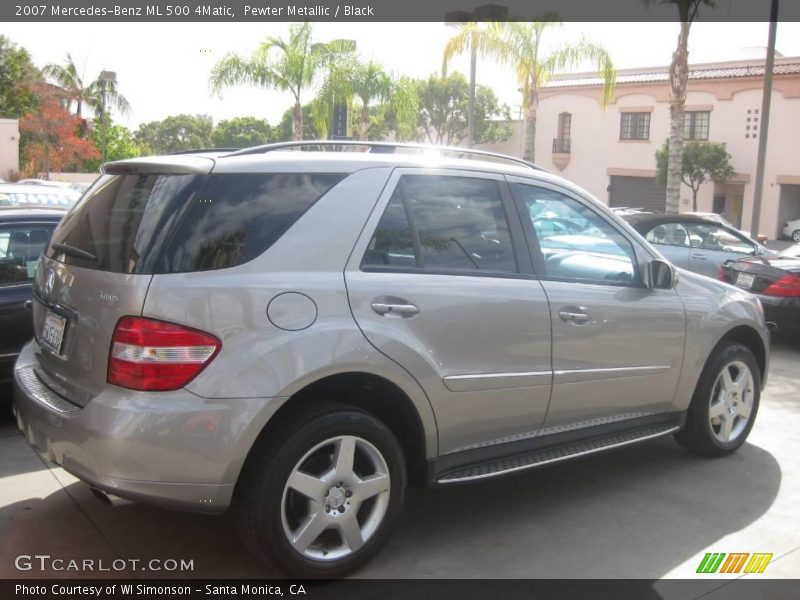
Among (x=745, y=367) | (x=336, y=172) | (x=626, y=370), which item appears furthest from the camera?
(x=745, y=367)

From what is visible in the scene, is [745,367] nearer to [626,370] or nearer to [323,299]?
[626,370]

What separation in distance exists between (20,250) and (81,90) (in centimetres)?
4957

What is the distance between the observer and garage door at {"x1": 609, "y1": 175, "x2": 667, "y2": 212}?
38.9 meters

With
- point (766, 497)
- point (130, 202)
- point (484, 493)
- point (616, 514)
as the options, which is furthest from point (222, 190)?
point (766, 497)

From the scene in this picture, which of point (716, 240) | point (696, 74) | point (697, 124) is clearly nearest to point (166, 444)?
point (716, 240)

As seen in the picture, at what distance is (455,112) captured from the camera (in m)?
50.4

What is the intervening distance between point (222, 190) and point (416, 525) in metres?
1.93

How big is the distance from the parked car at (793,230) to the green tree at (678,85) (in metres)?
15.7

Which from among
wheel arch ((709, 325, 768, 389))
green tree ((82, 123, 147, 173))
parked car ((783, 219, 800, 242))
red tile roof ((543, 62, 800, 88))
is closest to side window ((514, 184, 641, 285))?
wheel arch ((709, 325, 768, 389))

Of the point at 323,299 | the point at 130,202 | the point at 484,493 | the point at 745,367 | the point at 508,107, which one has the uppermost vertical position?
the point at 508,107

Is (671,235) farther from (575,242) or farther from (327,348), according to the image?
(327,348)

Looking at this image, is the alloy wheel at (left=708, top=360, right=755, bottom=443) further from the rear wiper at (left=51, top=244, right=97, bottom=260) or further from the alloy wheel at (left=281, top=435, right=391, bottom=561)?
the rear wiper at (left=51, top=244, right=97, bottom=260)

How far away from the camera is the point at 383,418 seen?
3777 millimetres
